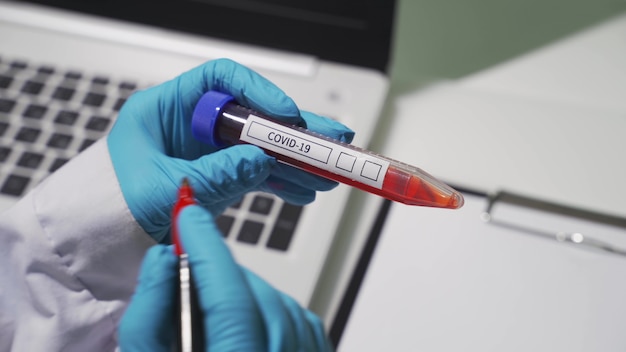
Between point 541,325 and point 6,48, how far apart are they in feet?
2.04

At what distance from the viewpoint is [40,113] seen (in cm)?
67

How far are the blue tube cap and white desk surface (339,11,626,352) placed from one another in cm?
17

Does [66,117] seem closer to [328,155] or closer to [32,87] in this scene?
[32,87]

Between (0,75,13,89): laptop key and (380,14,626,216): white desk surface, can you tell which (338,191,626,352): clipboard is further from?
(0,75,13,89): laptop key

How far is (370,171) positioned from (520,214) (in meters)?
0.23

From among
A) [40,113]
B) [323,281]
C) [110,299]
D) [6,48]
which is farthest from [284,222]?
[6,48]

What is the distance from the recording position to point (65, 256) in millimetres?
453

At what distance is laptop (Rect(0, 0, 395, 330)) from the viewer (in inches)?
24.8

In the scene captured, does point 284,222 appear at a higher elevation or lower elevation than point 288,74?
lower

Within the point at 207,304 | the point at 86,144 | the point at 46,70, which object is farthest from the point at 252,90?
the point at 46,70

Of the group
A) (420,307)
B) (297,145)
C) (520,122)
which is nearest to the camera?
(297,145)

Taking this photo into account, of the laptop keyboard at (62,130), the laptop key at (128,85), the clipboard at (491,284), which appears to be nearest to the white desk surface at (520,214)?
the clipboard at (491,284)

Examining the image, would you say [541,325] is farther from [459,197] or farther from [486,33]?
[486,33]

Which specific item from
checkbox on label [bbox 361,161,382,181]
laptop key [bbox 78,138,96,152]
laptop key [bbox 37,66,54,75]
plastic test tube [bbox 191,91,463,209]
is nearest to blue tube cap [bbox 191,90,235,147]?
plastic test tube [bbox 191,91,463,209]
